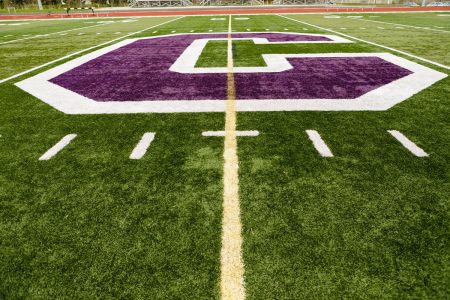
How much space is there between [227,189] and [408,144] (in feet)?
6.79

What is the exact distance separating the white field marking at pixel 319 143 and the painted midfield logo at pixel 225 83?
33.7 inches

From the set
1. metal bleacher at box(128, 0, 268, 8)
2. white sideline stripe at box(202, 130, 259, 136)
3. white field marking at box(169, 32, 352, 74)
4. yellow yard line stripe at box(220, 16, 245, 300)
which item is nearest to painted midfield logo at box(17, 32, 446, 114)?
white field marking at box(169, 32, 352, 74)

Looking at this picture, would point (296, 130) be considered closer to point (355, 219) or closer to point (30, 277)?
point (355, 219)

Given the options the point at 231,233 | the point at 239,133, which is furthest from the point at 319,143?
the point at 231,233

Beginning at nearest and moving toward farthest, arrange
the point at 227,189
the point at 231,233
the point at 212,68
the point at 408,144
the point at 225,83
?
the point at 231,233 → the point at 227,189 → the point at 408,144 → the point at 225,83 → the point at 212,68

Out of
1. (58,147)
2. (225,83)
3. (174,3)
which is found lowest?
(58,147)

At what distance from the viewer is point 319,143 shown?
11.1 ft

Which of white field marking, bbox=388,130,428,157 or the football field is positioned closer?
the football field

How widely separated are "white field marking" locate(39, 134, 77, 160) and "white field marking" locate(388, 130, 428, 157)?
3.67m

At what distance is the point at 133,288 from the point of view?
1.81 metres

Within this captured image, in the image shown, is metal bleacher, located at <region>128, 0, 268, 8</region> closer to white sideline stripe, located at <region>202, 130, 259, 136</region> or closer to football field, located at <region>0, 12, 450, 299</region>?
football field, located at <region>0, 12, 450, 299</region>

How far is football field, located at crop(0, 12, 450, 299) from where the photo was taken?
1.87 metres

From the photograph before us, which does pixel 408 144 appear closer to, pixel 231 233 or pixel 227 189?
pixel 227 189

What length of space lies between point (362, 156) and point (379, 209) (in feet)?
2.83
